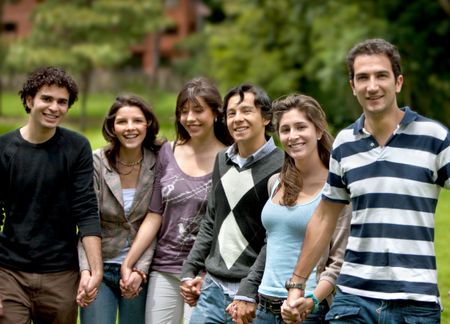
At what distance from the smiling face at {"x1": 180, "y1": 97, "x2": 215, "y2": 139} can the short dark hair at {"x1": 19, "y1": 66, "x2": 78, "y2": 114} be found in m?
0.69

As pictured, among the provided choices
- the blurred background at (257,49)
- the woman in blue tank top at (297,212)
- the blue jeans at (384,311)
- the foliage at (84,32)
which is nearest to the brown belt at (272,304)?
the woman in blue tank top at (297,212)

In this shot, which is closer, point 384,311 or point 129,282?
point 384,311

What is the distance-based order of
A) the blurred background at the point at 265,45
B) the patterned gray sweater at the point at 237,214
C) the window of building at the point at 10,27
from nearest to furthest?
1. the patterned gray sweater at the point at 237,214
2. the blurred background at the point at 265,45
3. the window of building at the point at 10,27

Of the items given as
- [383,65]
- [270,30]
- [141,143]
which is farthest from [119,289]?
[270,30]

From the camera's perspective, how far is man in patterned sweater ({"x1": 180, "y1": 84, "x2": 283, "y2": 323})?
488 centimetres

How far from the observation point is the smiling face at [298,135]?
447 centimetres

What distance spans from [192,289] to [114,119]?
1.24 m

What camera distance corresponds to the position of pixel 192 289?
16.7ft

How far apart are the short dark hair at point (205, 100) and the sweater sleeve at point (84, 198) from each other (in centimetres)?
63

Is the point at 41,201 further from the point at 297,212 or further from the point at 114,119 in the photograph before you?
the point at 297,212

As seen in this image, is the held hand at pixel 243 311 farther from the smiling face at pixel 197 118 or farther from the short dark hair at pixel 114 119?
the short dark hair at pixel 114 119

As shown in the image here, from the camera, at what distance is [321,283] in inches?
172

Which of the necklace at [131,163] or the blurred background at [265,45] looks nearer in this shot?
the necklace at [131,163]

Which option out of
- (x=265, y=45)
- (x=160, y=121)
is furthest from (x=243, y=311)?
(x=160, y=121)
